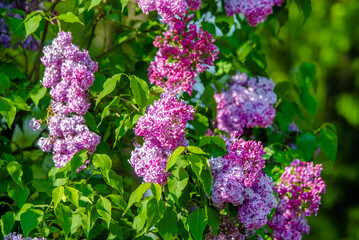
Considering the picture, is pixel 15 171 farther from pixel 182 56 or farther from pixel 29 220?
pixel 182 56

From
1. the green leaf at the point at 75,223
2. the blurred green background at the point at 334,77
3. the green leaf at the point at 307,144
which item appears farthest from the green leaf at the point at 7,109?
the blurred green background at the point at 334,77

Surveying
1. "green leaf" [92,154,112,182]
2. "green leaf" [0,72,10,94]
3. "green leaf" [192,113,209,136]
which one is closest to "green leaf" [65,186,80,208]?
"green leaf" [92,154,112,182]

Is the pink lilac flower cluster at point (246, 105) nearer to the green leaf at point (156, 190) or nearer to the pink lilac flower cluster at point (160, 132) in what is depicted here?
the pink lilac flower cluster at point (160, 132)

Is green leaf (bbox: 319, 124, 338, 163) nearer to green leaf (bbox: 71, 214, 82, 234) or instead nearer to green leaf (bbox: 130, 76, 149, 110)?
green leaf (bbox: 130, 76, 149, 110)

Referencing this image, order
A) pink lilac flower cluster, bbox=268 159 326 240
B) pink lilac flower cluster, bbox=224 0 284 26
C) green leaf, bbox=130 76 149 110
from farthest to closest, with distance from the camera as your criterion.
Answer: pink lilac flower cluster, bbox=224 0 284 26 → pink lilac flower cluster, bbox=268 159 326 240 → green leaf, bbox=130 76 149 110

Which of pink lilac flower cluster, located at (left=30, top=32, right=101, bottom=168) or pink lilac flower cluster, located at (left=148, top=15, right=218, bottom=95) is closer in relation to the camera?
pink lilac flower cluster, located at (left=30, top=32, right=101, bottom=168)

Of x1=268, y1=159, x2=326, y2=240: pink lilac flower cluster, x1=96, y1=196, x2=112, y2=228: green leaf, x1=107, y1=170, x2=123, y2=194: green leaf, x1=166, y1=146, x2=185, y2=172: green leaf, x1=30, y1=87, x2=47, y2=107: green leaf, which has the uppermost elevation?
x1=30, y1=87, x2=47, y2=107: green leaf

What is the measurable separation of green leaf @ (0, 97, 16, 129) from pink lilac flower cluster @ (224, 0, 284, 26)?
4.22ft

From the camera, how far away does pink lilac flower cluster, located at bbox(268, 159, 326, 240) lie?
2.92 meters

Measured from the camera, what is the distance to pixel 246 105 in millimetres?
3340

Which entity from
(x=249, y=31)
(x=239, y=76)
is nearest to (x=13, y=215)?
(x=239, y=76)

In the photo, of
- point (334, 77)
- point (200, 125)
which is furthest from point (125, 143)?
point (334, 77)

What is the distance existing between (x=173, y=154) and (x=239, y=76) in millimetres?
1349

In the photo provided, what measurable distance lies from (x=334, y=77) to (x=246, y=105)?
29.7 feet
